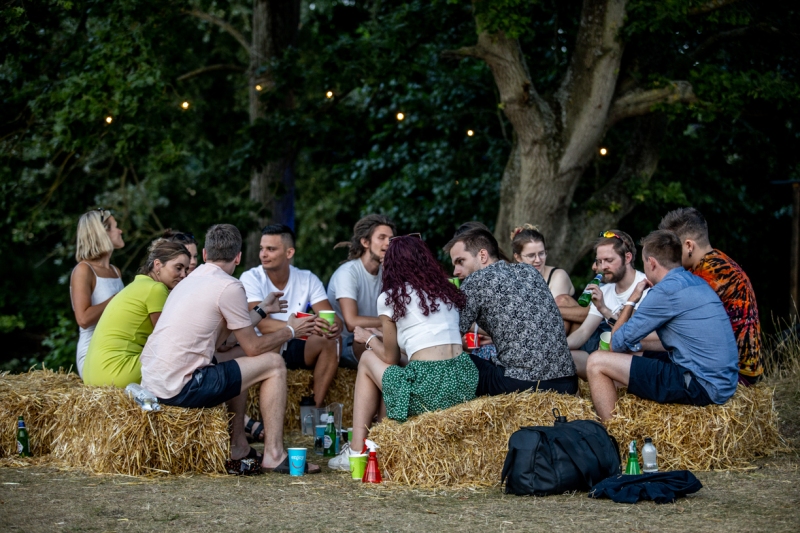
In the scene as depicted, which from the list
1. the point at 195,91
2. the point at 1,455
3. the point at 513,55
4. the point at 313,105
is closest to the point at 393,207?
the point at 313,105

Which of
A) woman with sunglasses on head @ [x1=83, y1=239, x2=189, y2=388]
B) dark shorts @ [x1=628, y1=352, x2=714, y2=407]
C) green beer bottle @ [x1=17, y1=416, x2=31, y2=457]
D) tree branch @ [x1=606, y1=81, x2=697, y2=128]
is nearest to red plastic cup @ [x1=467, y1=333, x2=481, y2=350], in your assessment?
dark shorts @ [x1=628, y1=352, x2=714, y2=407]

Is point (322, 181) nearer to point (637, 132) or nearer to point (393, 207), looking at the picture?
point (393, 207)

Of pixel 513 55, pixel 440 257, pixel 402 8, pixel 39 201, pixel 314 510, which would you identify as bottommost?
pixel 314 510

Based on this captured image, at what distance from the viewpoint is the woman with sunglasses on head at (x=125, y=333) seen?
5.89 metres

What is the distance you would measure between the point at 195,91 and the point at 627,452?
13.8 metres

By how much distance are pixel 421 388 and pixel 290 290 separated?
257 centimetres

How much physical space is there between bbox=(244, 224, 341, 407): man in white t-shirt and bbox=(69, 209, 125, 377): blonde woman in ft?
3.83

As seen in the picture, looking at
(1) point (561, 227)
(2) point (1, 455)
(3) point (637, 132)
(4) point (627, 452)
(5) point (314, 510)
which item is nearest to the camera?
(5) point (314, 510)

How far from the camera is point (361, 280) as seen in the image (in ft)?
25.0

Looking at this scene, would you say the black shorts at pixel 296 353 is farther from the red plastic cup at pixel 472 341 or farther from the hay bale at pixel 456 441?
the hay bale at pixel 456 441

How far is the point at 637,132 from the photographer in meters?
12.0

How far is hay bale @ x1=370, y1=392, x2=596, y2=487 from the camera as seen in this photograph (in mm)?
5164

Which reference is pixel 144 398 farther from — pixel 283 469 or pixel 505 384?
pixel 505 384

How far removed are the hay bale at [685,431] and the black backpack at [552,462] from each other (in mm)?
648
